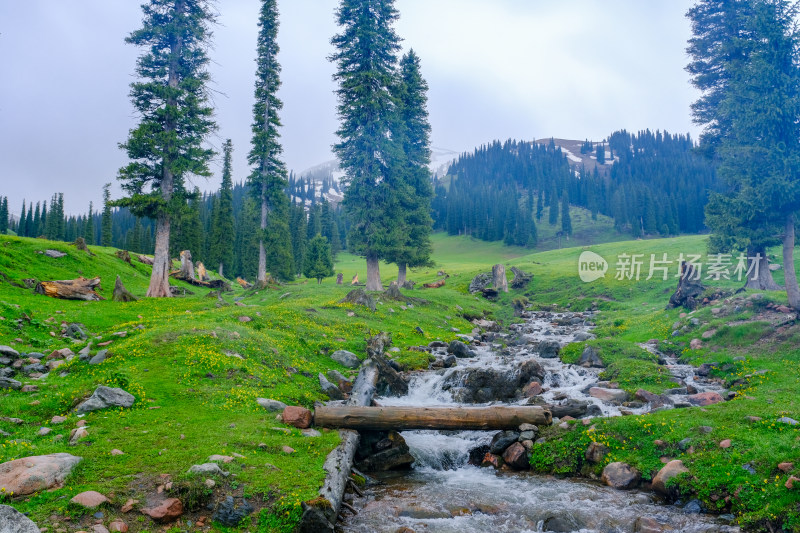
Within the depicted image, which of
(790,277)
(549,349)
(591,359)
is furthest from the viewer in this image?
(549,349)

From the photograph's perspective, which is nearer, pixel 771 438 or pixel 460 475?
pixel 771 438

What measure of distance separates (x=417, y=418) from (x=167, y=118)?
2959 cm

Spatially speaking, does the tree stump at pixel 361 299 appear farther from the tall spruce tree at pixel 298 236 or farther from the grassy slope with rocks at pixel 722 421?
the tall spruce tree at pixel 298 236

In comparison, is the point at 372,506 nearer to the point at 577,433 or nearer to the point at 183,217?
the point at 577,433

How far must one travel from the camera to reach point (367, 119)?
120ft

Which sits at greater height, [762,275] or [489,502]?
[762,275]

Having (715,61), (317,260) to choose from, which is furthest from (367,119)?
(317,260)

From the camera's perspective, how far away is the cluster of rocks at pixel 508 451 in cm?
1094

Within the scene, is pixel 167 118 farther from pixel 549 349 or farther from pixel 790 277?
pixel 790 277

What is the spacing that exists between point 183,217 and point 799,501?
109 ft

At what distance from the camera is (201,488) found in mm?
7316

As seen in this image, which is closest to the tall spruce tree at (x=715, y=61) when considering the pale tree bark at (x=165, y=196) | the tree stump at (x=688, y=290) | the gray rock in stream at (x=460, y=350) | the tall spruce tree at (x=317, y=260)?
the tree stump at (x=688, y=290)

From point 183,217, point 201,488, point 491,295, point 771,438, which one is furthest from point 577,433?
point 491,295
